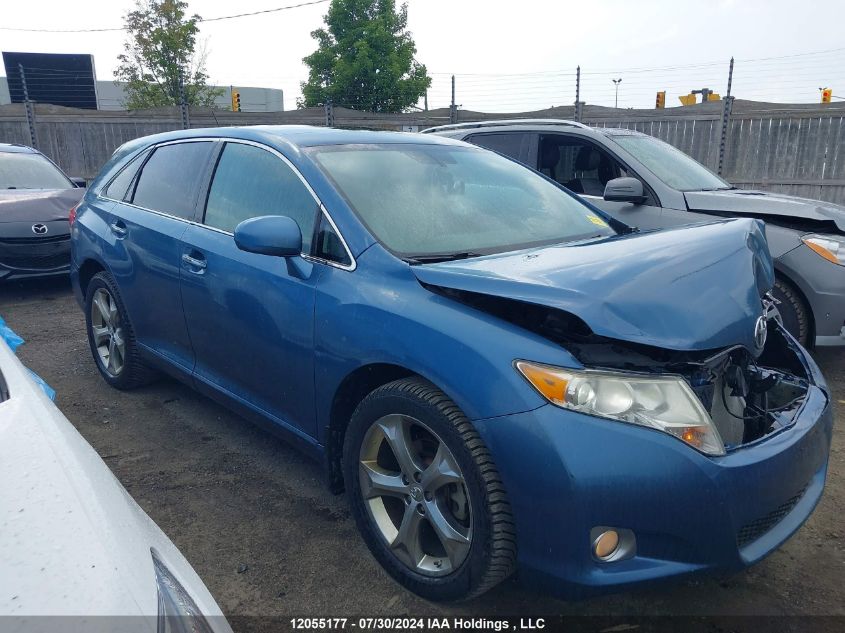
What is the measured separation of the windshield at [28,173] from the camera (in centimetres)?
740

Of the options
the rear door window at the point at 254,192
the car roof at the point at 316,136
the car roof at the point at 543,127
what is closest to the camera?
the rear door window at the point at 254,192

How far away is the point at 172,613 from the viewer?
116 cm

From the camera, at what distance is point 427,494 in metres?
2.20

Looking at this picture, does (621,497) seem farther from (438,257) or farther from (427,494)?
(438,257)

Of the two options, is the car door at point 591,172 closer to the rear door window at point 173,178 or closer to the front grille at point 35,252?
the rear door window at point 173,178

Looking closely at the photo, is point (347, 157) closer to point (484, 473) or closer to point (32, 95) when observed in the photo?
point (484, 473)

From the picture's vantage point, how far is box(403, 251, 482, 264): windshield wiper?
7.97 feet

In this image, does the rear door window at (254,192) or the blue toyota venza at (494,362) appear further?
the rear door window at (254,192)

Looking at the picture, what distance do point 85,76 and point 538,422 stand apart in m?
27.9

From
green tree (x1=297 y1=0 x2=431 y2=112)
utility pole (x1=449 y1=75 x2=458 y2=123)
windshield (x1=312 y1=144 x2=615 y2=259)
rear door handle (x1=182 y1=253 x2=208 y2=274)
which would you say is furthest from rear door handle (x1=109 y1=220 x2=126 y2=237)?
green tree (x1=297 y1=0 x2=431 y2=112)

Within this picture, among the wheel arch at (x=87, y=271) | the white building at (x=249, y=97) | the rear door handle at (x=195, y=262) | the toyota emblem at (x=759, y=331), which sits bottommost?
the wheel arch at (x=87, y=271)

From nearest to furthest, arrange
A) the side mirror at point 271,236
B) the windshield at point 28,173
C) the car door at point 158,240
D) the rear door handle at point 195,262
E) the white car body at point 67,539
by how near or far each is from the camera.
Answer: the white car body at point 67,539 < the side mirror at point 271,236 < the rear door handle at point 195,262 < the car door at point 158,240 < the windshield at point 28,173

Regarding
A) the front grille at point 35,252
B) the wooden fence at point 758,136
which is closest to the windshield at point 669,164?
the front grille at point 35,252

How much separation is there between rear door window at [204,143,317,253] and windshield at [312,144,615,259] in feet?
0.54
